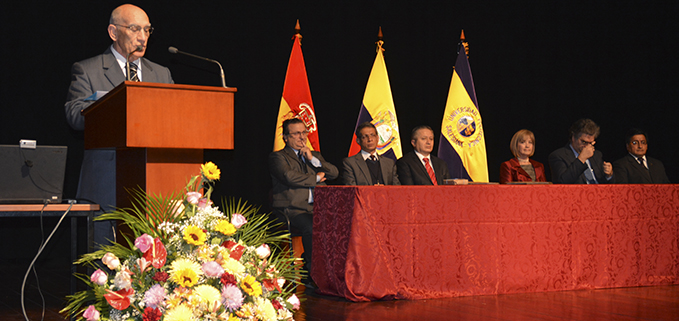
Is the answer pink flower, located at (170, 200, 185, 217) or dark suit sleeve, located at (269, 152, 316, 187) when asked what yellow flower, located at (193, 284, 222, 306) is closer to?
pink flower, located at (170, 200, 185, 217)

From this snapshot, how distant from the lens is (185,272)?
151 cm

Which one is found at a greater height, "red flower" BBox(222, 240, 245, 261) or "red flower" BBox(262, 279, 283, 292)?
"red flower" BBox(222, 240, 245, 261)

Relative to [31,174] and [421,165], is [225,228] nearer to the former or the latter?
[31,174]

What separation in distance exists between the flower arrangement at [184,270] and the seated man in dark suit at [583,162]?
11.0 feet

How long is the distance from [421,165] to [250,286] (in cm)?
277

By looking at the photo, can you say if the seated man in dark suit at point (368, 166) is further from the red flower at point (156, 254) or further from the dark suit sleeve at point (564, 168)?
the red flower at point (156, 254)

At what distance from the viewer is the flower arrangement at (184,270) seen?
1509mm

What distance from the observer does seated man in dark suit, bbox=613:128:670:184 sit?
4992 mm

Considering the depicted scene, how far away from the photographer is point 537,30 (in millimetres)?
6621

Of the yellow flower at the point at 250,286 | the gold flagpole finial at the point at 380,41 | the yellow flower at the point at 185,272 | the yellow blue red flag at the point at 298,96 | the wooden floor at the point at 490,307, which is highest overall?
the gold flagpole finial at the point at 380,41

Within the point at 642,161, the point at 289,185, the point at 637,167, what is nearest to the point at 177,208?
the point at 289,185

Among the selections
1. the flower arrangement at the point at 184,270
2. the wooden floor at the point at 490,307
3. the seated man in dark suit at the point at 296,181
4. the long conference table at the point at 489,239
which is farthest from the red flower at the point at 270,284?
the seated man in dark suit at the point at 296,181

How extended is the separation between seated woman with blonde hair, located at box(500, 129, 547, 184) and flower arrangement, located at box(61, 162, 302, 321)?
3.03 m

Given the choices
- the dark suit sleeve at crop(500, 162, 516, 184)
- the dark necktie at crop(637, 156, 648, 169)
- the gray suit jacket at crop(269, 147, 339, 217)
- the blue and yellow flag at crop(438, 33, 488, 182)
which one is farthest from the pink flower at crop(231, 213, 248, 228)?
the dark necktie at crop(637, 156, 648, 169)
